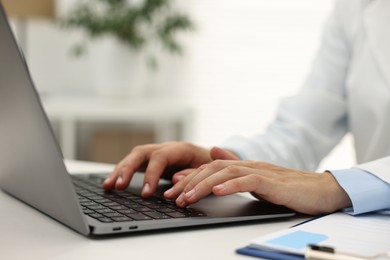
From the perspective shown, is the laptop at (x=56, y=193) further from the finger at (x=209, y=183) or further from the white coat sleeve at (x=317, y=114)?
the white coat sleeve at (x=317, y=114)

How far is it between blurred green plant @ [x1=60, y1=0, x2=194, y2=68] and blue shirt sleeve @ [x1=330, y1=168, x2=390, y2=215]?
7.24 feet

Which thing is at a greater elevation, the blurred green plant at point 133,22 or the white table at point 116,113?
the blurred green plant at point 133,22

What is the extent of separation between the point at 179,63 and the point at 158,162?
243cm

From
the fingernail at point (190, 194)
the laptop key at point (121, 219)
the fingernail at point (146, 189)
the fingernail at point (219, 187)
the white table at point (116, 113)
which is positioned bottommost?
the white table at point (116, 113)

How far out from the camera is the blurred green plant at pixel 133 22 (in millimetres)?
2998

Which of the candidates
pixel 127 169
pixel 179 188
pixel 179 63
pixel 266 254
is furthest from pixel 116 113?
pixel 266 254

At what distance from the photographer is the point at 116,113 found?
111 inches

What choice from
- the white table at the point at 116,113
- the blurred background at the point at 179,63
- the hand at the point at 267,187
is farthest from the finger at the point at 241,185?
the blurred background at the point at 179,63

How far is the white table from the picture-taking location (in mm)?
2834

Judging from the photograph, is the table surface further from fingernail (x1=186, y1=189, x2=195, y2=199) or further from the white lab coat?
the white lab coat

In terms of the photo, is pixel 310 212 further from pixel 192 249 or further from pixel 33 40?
pixel 33 40

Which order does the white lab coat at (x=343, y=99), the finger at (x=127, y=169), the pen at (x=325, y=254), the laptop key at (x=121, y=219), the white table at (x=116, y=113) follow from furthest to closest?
the white table at (x=116, y=113), the white lab coat at (x=343, y=99), the finger at (x=127, y=169), the laptop key at (x=121, y=219), the pen at (x=325, y=254)

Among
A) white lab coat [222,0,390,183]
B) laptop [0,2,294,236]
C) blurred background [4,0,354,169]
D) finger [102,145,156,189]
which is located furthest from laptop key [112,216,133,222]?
blurred background [4,0,354,169]

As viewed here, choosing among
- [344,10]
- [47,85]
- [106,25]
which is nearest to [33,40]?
[47,85]
